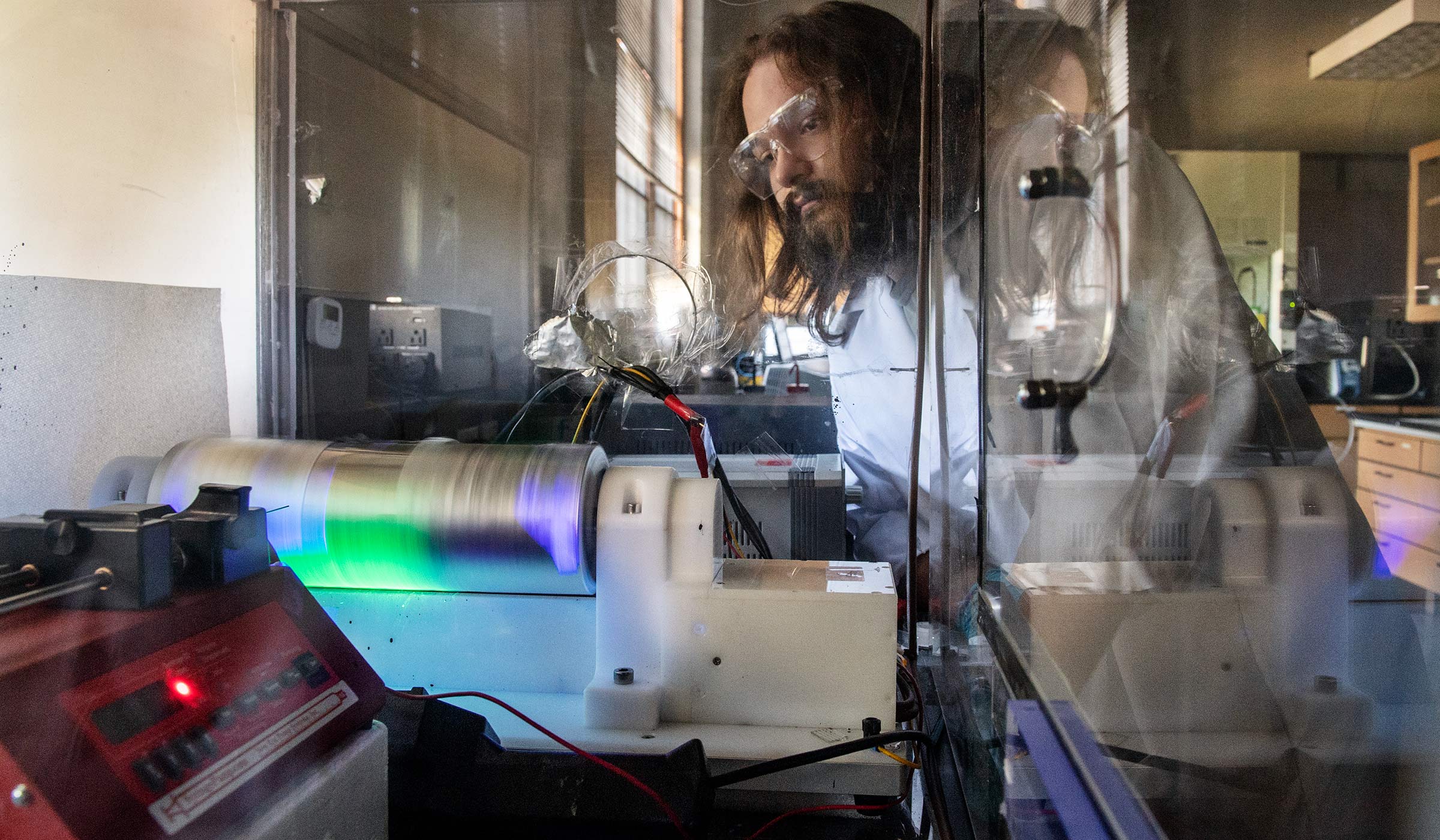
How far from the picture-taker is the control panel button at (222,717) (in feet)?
1.65

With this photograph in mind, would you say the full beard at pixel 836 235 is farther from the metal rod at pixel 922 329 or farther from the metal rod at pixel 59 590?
the metal rod at pixel 59 590

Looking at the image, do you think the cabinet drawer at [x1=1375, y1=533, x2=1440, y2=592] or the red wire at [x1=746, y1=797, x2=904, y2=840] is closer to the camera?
the cabinet drawer at [x1=1375, y1=533, x2=1440, y2=592]

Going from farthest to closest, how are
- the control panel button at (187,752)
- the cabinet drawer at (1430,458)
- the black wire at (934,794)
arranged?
the black wire at (934,794) < the control panel button at (187,752) < the cabinet drawer at (1430,458)

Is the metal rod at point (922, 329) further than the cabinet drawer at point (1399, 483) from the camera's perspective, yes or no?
Yes

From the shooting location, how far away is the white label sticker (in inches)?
17.5

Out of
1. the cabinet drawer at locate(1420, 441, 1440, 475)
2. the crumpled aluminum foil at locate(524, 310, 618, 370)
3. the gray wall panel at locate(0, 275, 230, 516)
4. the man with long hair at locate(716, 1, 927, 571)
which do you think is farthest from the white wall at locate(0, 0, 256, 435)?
the cabinet drawer at locate(1420, 441, 1440, 475)

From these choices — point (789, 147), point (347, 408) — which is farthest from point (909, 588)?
point (347, 408)

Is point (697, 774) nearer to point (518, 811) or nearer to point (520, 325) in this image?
point (518, 811)

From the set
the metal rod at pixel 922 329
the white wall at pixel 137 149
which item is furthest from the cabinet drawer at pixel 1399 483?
the white wall at pixel 137 149

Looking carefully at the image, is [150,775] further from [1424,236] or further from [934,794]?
[1424,236]

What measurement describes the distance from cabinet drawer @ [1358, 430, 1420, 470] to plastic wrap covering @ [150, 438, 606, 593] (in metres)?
0.63

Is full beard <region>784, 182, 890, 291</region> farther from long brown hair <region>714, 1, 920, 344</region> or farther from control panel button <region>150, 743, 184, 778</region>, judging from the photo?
control panel button <region>150, 743, 184, 778</region>

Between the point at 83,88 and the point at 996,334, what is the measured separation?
1.11 m

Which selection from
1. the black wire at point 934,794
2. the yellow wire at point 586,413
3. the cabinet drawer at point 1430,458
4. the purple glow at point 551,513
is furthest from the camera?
the yellow wire at point 586,413
